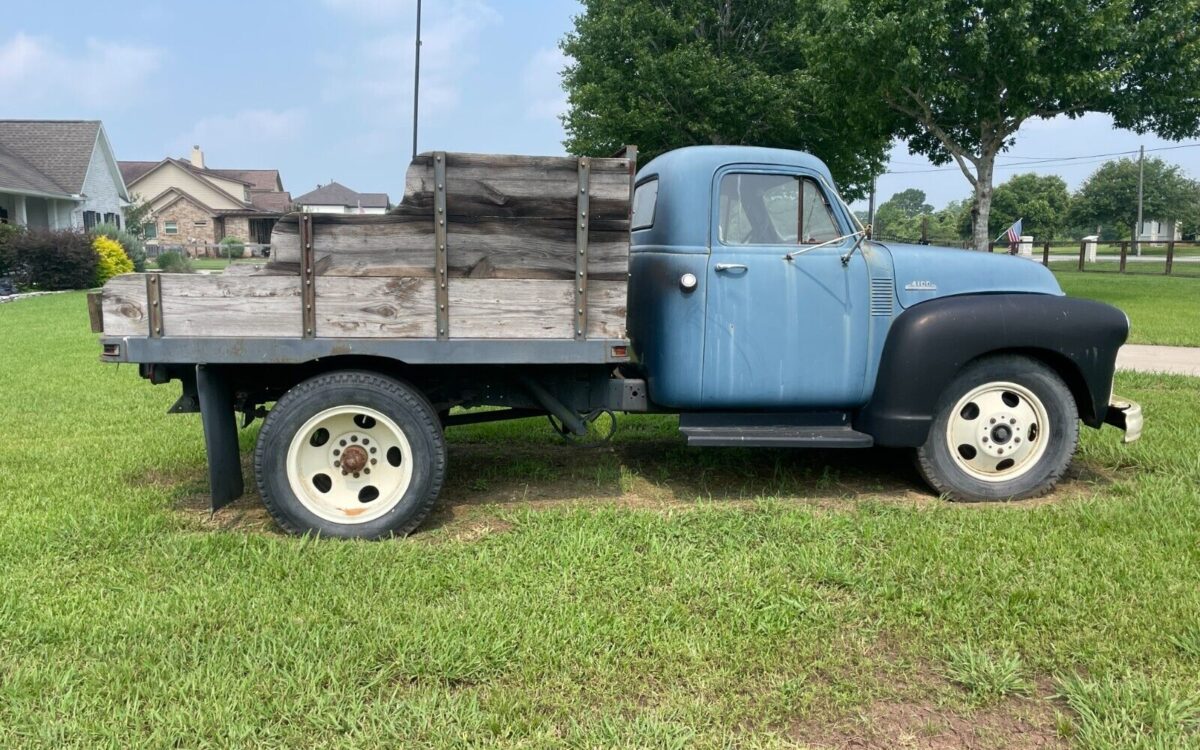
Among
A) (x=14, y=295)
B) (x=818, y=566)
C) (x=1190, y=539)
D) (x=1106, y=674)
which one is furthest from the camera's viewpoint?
(x=14, y=295)

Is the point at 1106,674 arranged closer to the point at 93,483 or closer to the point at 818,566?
the point at 818,566

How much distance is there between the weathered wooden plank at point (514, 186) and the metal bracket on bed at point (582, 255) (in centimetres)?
4

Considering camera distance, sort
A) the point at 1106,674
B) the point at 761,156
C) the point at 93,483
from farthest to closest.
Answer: the point at 93,483
the point at 761,156
the point at 1106,674

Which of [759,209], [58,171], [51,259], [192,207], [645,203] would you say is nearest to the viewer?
[759,209]

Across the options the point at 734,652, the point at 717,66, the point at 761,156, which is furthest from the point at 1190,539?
the point at 717,66

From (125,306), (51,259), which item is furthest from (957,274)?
(51,259)

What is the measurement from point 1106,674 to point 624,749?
5.63 feet

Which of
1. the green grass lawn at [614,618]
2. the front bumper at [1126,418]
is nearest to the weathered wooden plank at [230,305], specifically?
the green grass lawn at [614,618]

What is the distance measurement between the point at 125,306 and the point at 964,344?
4147mm

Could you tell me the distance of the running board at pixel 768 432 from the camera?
188 inches

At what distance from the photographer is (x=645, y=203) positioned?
17.4ft

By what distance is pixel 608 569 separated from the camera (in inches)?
157

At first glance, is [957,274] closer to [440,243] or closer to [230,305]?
[440,243]

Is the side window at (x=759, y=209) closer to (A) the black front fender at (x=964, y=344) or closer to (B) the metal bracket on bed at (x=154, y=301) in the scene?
(A) the black front fender at (x=964, y=344)
